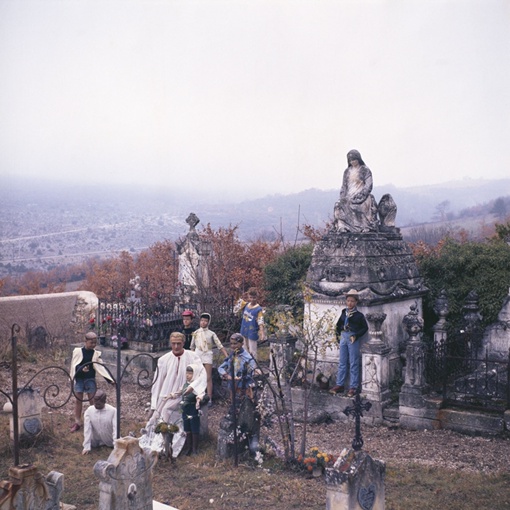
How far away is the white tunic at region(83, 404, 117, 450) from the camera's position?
8023 mm

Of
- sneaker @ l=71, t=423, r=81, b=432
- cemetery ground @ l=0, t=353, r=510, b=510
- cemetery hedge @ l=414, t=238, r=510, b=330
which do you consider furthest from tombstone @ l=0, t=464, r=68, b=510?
cemetery hedge @ l=414, t=238, r=510, b=330

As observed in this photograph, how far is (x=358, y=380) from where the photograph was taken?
955cm

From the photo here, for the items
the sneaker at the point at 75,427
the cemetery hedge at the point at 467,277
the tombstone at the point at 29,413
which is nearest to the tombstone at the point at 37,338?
the sneaker at the point at 75,427

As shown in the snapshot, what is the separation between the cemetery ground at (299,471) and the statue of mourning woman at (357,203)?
3.67 m

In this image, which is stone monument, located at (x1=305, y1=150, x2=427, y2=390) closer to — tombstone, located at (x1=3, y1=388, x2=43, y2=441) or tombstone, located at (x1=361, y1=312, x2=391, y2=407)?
tombstone, located at (x1=361, y1=312, x2=391, y2=407)

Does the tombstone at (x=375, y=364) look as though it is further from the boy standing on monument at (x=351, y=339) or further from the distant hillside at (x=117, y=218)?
the distant hillside at (x=117, y=218)

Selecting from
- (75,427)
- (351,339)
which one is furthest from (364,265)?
(75,427)

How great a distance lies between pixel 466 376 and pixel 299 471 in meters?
4.49

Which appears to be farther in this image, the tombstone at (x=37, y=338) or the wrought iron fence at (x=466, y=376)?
the tombstone at (x=37, y=338)

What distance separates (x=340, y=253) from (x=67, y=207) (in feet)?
226

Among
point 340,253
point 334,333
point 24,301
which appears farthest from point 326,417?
point 24,301

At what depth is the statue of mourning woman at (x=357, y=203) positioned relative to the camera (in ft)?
36.2

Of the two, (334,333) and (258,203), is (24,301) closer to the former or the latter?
(334,333)

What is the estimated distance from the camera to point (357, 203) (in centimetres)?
1105
